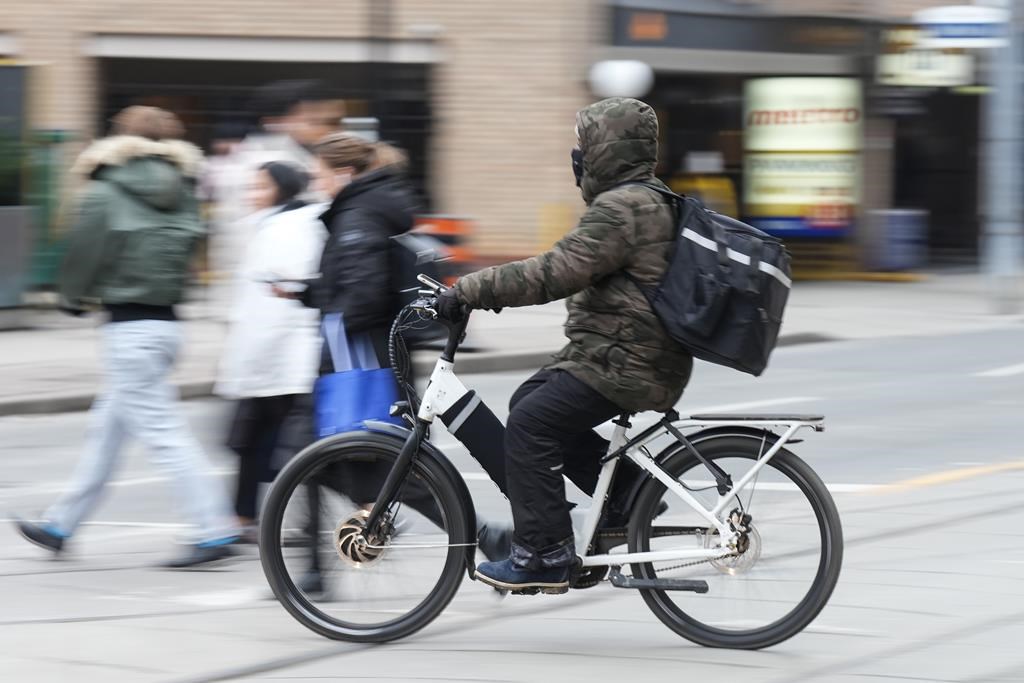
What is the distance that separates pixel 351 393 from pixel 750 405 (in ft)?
19.8

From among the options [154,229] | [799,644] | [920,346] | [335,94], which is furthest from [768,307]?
[335,94]

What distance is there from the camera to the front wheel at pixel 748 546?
514cm

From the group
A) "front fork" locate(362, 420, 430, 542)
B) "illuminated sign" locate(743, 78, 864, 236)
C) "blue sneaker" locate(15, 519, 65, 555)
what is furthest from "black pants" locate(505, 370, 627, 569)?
"illuminated sign" locate(743, 78, 864, 236)

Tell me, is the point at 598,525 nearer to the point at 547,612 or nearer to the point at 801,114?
the point at 547,612

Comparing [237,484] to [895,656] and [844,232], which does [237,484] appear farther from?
[844,232]

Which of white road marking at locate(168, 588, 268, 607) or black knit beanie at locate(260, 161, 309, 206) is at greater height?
black knit beanie at locate(260, 161, 309, 206)

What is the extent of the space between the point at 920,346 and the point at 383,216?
422 inches

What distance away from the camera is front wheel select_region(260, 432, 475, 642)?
5.34 meters

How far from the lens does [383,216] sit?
6.17m

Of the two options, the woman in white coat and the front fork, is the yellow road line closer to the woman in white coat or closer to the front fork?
the woman in white coat

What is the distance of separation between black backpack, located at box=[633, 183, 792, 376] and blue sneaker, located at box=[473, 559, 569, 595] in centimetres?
82

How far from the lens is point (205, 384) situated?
40.6ft

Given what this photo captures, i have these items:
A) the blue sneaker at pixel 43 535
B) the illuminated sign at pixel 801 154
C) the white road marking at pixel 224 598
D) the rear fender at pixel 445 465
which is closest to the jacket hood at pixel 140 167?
the blue sneaker at pixel 43 535

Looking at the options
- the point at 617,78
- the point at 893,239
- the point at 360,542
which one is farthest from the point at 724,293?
the point at 893,239
